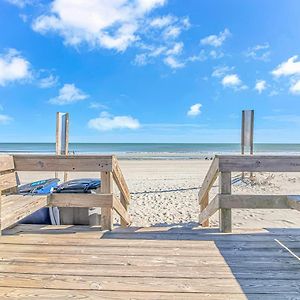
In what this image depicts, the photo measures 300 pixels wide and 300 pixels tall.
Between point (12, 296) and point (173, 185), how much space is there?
836cm

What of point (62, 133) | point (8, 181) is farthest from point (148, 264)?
point (62, 133)

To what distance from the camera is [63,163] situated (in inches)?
127

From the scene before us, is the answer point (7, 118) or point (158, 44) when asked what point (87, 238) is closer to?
point (158, 44)

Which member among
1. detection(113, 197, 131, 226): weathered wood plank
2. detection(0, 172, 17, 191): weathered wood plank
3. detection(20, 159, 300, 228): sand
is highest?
detection(0, 172, 17, 191): weathered wood plank

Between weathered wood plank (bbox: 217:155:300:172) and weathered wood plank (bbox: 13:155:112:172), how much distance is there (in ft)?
4.40

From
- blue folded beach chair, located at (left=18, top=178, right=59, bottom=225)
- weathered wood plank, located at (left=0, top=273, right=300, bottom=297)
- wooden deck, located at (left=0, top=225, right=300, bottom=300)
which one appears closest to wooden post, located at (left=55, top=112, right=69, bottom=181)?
blue folded beach chair, located at (left=18, top=178, right=59, bottom=225)

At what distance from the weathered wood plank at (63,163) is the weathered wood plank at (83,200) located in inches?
12.4

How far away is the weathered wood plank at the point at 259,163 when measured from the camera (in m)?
3.09

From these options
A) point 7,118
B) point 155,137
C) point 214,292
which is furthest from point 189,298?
point 155,137

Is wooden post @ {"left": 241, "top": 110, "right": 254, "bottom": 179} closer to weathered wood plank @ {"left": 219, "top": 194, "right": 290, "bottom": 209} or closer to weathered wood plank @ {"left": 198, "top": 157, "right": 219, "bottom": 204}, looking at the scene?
weathered wood plank @ {"left": 198, "top": 157, "right": 219, "bottom": 204}

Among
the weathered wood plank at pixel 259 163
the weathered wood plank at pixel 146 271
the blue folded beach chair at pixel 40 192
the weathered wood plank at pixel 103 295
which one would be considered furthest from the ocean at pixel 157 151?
the weathered wood plank at pixel 103 295

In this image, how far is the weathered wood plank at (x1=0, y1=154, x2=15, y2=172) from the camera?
9.66 feet

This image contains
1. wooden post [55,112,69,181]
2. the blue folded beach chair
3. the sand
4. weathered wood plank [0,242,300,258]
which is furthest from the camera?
wooden post [55,112,69,181]

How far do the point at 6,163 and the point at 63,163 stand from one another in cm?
59
